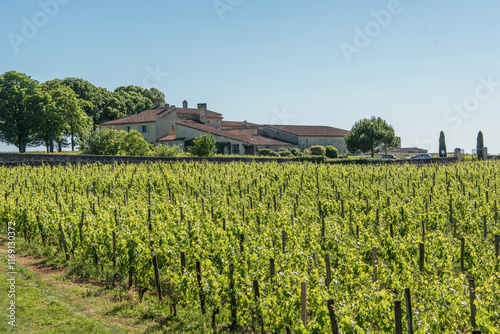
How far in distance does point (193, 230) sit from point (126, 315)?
2266 mm

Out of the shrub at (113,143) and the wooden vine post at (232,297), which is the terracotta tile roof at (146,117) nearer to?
the shrub at (113,143)

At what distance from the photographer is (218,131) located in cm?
4697

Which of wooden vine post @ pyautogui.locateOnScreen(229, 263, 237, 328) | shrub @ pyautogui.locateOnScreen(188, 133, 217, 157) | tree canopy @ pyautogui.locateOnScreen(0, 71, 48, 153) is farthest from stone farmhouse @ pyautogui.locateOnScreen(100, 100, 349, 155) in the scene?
wooden vine post @ pyautogui.locateOnScreen(229, 263, 237, 328)

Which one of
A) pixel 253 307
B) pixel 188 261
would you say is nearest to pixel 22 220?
pixel 188 261

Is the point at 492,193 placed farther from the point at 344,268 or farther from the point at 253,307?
the point at 253,307

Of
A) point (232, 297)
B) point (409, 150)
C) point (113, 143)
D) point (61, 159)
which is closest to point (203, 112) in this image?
point (113, 143)

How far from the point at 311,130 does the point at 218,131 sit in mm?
21976

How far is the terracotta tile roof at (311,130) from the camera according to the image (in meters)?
61.1

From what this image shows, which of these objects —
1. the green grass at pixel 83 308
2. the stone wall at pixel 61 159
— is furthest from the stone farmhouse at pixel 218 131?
the green grass at pixel 83 308

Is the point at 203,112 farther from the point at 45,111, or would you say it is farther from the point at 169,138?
the point at 45,111

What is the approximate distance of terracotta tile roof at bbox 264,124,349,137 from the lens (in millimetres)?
61109

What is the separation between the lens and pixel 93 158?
2398 cm

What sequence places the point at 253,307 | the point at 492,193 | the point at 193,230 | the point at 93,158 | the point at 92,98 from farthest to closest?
1. the point at 92,98
2. the point at 93,158
3. the point at 492,193
4. the point at 193,230
5. the point at 253,307

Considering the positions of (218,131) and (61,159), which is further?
(218,131)
